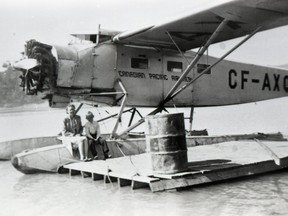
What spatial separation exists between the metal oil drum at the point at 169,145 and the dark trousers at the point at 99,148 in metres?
2.57

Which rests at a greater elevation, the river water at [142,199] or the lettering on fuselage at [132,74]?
the lettering on fuselage at [132,74]

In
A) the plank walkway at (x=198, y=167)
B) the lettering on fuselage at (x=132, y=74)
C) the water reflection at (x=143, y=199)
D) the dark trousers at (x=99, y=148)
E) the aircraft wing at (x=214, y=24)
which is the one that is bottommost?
the water reflection at (x=143, y=199)

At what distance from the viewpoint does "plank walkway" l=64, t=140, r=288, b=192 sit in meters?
6.03

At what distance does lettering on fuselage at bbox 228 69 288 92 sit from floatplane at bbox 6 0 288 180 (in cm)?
35

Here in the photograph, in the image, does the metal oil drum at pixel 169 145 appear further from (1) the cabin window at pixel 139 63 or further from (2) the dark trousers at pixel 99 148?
(1) the cabin window at pixel 139 63

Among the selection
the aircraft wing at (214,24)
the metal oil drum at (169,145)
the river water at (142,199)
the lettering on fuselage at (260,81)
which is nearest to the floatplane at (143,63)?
the aircraft wing at (214,24)

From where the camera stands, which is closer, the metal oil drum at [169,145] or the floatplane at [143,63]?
the metal oil drum at [169,145]

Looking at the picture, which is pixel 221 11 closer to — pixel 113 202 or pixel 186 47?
pixel 186 47

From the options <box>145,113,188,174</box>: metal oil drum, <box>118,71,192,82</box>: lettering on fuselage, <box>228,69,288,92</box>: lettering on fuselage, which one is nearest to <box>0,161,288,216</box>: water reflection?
<box>145,113,188,174</box>: metal oil drum

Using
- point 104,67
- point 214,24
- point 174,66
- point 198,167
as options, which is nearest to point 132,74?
point 104,67

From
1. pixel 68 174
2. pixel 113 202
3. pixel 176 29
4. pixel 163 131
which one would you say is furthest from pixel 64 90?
pixel 113 202

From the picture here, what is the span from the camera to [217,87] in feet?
40.3

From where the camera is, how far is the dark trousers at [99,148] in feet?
28.1

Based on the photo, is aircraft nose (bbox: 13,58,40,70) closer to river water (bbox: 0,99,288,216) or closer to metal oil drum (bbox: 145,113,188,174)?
river water (bbox: 0,99,288,216)
